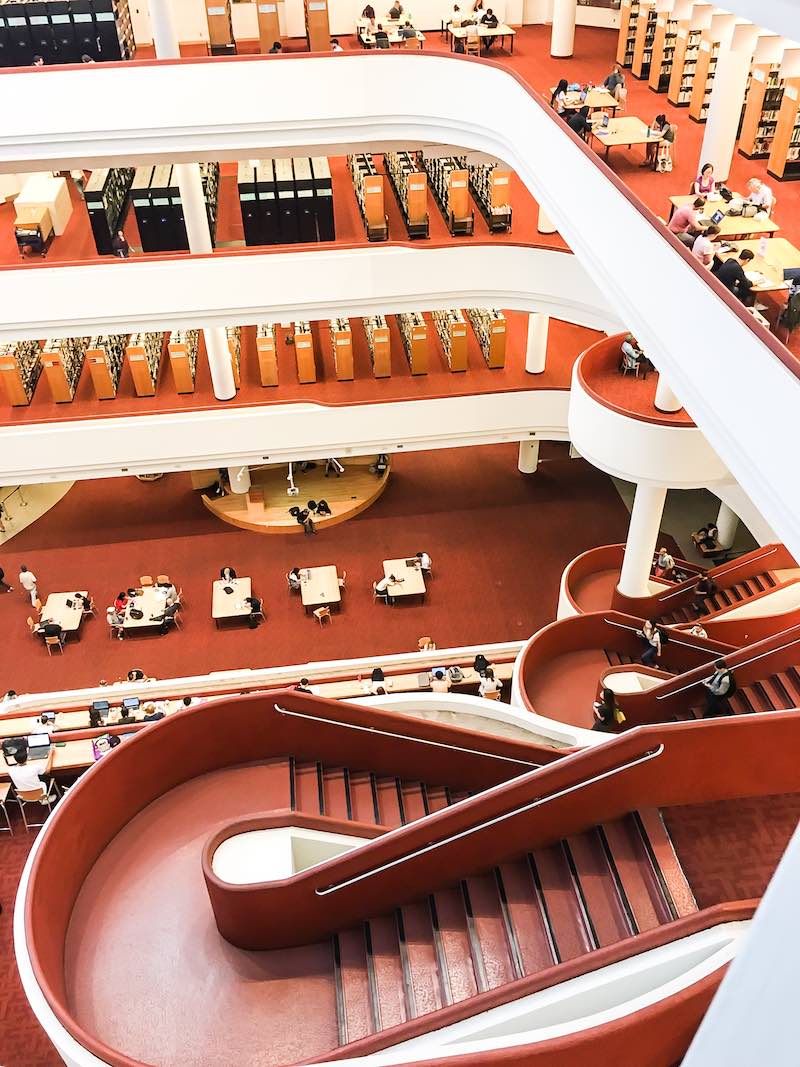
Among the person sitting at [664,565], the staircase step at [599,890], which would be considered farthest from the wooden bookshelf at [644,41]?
the staircase step at [599,890]

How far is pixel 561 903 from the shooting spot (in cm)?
673

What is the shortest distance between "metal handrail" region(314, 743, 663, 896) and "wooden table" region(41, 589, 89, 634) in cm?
927

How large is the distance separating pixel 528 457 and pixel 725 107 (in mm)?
8440

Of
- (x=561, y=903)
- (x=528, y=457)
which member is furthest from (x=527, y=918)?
(x=528, y=457)

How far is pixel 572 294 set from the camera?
1288 centimetres

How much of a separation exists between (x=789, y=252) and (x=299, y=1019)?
791 cm

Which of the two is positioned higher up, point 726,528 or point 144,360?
point 144,360

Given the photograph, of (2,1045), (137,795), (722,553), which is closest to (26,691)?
(2,1045)

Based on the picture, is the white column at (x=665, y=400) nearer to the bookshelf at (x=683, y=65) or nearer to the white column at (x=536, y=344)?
the white column at (x=536, y=344)

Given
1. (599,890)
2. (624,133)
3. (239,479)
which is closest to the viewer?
(599,890)

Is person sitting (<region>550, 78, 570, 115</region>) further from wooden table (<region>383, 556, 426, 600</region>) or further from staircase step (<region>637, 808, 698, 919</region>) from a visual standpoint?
staircase step (<region>637, 808, 698, 919</region>)

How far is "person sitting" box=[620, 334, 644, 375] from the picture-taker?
35.9 feet

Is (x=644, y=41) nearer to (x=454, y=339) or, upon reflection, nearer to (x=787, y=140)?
(x=787, y=140)

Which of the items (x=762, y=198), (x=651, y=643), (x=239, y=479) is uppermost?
(x=762, y=198)
